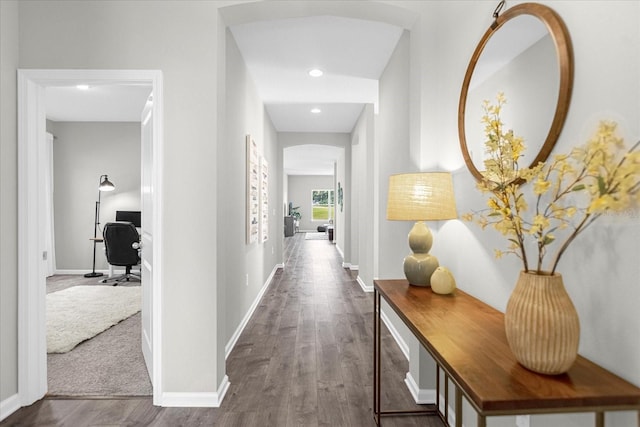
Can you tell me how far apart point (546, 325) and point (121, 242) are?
18.6 ft

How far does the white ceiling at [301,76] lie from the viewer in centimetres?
291

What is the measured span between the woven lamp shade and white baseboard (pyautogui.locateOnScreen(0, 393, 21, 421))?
248 centimetres

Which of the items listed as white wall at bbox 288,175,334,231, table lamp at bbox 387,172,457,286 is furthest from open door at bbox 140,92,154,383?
white wall at bbox 288,175,334,231

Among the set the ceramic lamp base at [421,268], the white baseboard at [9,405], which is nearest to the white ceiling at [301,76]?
the ceramic lamp base at [421,268]

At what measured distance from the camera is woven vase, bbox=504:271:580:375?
0.85 m

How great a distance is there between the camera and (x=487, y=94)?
154 centimetres

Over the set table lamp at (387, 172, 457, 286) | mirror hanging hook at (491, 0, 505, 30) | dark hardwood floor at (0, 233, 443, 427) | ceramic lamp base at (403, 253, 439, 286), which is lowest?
dark hardwood floor at (0, 233, 443, 427)

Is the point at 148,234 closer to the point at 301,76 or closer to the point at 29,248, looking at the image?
the point at 29,248

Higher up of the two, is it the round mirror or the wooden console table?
the round mirror

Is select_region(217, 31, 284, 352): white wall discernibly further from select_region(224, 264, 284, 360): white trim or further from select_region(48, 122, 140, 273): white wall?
select_region(48, 122, 140, 273): white wall

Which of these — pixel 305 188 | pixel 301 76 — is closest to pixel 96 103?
pixel 301 76

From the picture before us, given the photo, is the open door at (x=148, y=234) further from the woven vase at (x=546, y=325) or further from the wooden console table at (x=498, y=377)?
the woven vase at (x=546, y=325)

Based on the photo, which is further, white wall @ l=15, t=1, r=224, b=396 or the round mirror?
white wall @ l=15, t=1, r=224, b=396

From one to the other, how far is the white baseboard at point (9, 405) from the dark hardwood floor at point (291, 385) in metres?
0.04
